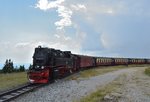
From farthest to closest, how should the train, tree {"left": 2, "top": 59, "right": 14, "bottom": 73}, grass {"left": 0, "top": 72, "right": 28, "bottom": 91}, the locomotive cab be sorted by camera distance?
tree {"left": 2, "top": 59, "right": 14, "bottom": 73} < the train < the locomotive cab < grass {"left": 0, "top": 72, "right": 28, "bottom": 91}

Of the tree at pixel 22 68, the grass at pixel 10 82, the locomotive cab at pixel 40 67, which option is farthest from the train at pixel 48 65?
the tree at pixel 22 68

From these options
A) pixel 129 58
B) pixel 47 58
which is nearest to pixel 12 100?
pixel 47 58

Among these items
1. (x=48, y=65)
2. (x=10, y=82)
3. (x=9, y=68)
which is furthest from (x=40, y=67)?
(x=9, y=68)

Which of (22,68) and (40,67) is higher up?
(22,68)

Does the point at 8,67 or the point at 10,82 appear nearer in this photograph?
the point at 10,82

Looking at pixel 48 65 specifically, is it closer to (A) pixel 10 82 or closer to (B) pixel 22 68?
(A) pixel 10 82

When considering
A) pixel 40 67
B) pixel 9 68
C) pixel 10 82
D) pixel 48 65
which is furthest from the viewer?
pixel 9 68

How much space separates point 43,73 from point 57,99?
10.5 m

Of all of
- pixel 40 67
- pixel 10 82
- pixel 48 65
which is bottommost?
pixel 10 82

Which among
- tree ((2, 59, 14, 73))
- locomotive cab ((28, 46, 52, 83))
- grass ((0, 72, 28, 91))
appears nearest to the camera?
grass ((0, 72, 28, 91))

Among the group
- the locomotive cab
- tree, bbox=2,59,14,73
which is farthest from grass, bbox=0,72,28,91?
tree, bbox=2,59,14,73

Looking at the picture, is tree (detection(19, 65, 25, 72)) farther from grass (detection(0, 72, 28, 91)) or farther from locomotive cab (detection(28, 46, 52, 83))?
locomotive cab (detection(28, 46, 52, 83))

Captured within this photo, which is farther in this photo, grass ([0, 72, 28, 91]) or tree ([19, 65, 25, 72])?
tree ([19, 65, 25, 72])

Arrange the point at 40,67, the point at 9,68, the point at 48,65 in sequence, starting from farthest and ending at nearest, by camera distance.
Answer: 1. the point at 9,68
2. the point at 48,65
3. the point at 40,67
